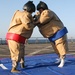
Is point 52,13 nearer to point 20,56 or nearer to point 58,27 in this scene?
point 58,27

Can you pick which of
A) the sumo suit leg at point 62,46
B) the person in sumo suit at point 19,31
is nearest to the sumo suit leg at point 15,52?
the person in sumo suit at point 19,31

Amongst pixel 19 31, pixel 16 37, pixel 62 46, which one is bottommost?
pixel 62 46

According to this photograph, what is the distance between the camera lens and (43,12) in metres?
8.34

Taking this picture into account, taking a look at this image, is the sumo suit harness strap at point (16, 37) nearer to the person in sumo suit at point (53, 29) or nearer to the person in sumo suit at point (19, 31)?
the person in sumo suit at point (19, 31)

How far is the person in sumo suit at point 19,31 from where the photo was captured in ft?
25.6

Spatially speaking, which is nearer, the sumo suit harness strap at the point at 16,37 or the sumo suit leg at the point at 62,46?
the sumo suit harness strap at the point at 16,37

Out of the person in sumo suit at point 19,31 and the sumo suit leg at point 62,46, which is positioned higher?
the person in sumo suit at point 19,31

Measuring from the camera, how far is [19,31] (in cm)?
788

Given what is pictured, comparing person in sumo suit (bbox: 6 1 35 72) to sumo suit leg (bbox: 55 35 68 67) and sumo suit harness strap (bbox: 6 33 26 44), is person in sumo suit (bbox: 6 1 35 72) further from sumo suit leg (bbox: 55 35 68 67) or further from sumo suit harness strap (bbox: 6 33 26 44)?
sumo suit leg (bbox: 55 35 68 67)

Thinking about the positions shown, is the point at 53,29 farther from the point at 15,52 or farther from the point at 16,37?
the point at 15,52

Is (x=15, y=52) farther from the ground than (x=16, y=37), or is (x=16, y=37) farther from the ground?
(x=16, y=37)

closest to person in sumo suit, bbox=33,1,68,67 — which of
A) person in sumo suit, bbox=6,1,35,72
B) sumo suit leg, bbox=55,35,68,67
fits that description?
sumo suit leg, bbox=55,35,68,67

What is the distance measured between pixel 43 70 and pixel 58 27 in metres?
1.53

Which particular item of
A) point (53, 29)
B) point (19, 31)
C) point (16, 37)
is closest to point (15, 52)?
point (16, 37)
